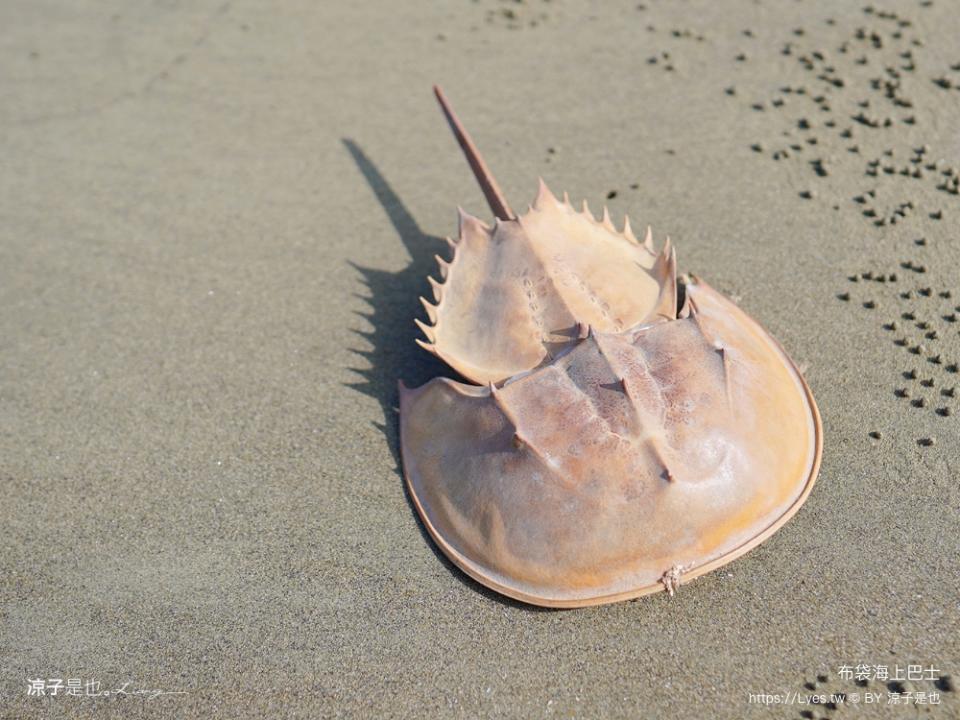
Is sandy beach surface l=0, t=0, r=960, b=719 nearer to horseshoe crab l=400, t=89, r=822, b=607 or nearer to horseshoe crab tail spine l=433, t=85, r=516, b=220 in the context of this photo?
horseshoe crab l=400, t=89, r=822, b=607

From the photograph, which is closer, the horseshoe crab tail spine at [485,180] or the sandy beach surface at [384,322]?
the sandy beach surface at [384,322]

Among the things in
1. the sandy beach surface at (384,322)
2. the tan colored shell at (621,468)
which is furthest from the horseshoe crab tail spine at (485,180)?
the tan colored shell at (621,468)

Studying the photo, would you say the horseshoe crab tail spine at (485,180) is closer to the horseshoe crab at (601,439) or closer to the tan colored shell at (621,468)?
the horseshoe crab at (601,439)

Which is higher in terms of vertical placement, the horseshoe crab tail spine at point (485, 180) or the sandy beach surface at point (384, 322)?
the horseshoe crab tail spine at point (485, 180)

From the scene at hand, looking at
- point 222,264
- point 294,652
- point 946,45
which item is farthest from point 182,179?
point 946,45

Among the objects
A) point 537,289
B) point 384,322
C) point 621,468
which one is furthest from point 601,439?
point 384,322

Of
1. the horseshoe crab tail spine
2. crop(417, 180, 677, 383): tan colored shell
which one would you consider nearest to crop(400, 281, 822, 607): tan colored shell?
crop(417, 180, 677, 383): tan colored shell

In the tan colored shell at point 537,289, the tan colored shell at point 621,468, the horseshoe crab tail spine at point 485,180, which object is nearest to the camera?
the tan colored shell at point 621,468
